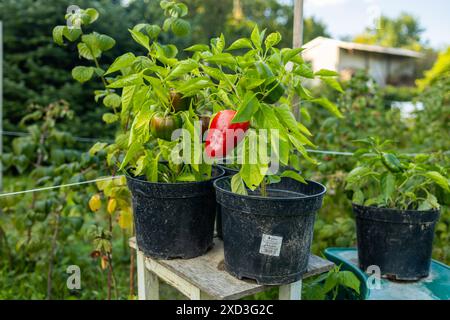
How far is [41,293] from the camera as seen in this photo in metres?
2.04

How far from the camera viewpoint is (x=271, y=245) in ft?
3.46

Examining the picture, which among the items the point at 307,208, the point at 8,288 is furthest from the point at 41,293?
the point at 307,208

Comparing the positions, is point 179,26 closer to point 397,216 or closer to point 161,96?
point 161,96

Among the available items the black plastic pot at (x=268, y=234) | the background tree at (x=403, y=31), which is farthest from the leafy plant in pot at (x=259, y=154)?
the background tree at (x=403, y=31)

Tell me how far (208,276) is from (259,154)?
0.38m

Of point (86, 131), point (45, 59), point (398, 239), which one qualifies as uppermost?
point (45, 59)

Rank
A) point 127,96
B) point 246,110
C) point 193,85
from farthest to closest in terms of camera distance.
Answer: point 127,96 → point 193,85 → point 246,110

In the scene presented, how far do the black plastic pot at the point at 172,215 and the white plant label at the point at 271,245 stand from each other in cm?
23

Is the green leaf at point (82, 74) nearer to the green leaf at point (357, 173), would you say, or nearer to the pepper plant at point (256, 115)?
the pepper plant at point (256, 115)

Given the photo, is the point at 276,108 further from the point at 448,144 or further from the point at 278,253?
the point at 448,144

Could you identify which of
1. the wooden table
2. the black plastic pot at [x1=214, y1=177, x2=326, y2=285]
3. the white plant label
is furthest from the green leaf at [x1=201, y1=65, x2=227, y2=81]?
the wooden table

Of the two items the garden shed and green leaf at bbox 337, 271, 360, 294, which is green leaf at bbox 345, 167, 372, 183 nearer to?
green leaf at bbox 337, 271, 360, 294

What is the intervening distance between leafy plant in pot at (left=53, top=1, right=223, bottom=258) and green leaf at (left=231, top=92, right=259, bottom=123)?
0.15 meters

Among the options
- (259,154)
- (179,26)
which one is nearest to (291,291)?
(259,154)
